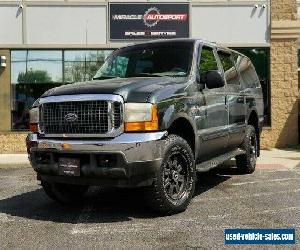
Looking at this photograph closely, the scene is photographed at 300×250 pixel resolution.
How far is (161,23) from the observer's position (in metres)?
14.0

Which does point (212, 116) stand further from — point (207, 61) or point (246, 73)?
point (246, 73)

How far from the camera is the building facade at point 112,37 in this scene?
13844 millimetres

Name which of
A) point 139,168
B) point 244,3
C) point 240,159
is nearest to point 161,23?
point 244,3

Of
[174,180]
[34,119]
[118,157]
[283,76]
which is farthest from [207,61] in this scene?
[283,76]

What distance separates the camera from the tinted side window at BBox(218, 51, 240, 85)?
7.57m

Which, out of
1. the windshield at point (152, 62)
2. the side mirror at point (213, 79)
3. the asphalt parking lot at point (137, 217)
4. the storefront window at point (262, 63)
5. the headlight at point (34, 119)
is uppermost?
the storefront window at point (262, 63)

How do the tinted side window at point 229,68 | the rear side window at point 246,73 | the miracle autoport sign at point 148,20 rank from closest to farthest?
the tinted side window at point 229,68 → the rear side window at point 246,73 → the miracle autoport sign at point 148,20

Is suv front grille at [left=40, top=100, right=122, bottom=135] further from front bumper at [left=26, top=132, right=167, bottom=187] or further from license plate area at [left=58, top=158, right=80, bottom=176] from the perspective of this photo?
license plate area at [left=58, top=158, right=80, bottom=176]

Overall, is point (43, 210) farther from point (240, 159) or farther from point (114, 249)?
point (240, 159)

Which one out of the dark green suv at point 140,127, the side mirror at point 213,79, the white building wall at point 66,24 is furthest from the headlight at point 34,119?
the white building wall at point 66,24

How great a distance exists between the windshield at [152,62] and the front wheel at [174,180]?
1.13 m

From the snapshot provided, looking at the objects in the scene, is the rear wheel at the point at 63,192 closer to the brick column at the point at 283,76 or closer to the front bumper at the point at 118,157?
the front bumper at the point at 118,157

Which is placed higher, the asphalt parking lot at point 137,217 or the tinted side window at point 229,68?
the tinted side window at point 229,68

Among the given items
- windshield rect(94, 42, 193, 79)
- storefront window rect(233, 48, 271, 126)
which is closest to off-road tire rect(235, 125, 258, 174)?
windshield rect(94, 42, 193, 79)
